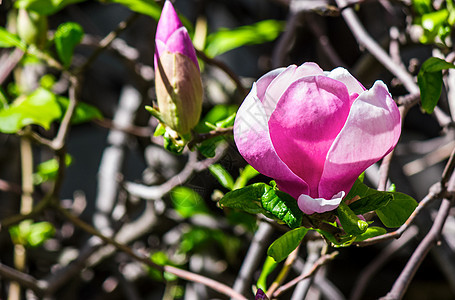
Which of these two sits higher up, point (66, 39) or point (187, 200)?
point (66, 39)

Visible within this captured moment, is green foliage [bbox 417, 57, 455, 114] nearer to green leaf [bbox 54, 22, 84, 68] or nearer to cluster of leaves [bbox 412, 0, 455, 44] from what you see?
cluster of leaves [bbox 412, 0, 455, 44]

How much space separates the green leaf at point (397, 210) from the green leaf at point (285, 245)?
75 mm

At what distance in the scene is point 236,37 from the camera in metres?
1.11

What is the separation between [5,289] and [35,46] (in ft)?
2.71

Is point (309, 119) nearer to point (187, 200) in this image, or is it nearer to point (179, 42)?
point (179, 42)

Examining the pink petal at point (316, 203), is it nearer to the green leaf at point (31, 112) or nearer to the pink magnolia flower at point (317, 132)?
the pink magnolia flower at point (317, 132)

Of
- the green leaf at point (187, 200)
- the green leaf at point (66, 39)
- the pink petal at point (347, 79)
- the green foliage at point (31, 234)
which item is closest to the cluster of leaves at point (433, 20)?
the pink petal at point (347, 79)

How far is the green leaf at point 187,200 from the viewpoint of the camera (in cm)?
84

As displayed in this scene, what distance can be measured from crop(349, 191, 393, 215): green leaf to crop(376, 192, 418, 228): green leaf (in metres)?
0.03

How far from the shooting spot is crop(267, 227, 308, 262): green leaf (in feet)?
1.41

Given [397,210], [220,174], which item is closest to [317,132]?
[397,210]

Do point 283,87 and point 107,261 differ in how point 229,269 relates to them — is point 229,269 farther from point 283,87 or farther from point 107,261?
point 283,87

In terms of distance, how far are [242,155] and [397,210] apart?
0.48 feet

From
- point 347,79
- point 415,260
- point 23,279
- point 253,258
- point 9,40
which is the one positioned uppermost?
point 347,79
